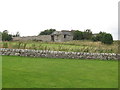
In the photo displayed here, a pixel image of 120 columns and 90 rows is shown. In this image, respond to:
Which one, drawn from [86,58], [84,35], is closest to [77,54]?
[86,58]

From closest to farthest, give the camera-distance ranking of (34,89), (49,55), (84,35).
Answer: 1. (34,89)
2. (49,55)
3. (84,35)

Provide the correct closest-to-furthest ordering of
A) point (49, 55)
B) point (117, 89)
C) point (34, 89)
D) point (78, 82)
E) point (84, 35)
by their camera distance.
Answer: point (34, 89)
point (117, 89)
point (78, 82)
point (49, 55)
point (84, 35)

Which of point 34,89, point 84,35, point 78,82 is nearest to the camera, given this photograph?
point 34,89

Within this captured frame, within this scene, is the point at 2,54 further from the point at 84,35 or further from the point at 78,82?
the point at 84,35

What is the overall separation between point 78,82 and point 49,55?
26.9 ft

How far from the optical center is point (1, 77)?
7086 millimetres

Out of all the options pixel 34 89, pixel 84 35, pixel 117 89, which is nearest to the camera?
pixel 34 89

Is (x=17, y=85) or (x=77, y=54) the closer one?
(x=17, y=85)

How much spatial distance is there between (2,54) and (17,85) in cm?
964

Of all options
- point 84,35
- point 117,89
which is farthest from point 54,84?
point 84,35

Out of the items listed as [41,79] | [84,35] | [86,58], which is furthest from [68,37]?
[41,79]

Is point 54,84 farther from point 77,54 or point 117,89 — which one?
point 77,54

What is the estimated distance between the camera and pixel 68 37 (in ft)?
200

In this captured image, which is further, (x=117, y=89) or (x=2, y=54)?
(x=2, y=54)
